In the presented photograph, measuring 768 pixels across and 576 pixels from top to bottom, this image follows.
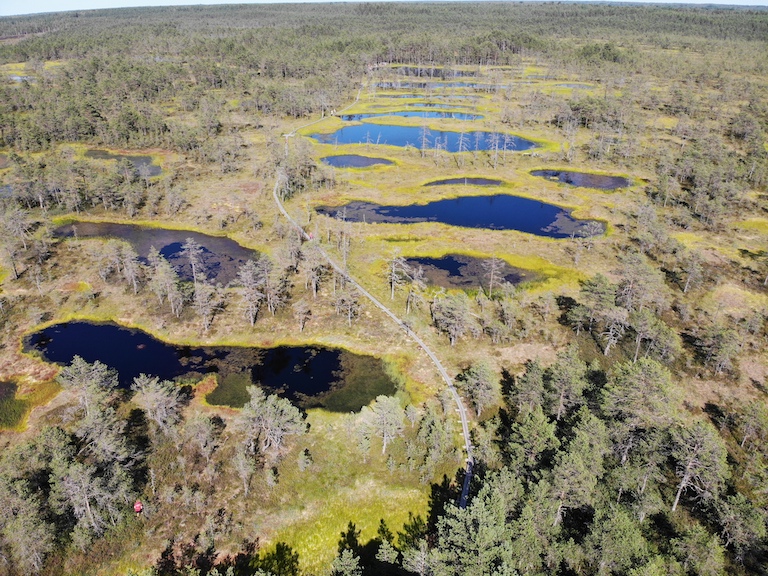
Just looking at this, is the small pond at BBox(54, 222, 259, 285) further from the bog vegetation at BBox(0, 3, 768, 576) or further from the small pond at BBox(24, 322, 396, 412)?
the small pond at BBox(24, 322, 396, 412)

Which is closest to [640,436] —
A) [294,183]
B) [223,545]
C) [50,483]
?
[223,545]

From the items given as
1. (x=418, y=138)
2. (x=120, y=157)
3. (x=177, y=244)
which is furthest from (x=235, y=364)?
(x=418, y=138)

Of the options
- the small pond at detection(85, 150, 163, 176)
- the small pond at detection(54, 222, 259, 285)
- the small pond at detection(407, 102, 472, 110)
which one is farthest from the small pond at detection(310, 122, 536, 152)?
the small pond at detection(54, 222, 259, 285)

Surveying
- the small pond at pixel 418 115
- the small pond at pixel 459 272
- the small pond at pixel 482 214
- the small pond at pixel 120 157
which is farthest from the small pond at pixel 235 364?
the small pond at pixel 418 115

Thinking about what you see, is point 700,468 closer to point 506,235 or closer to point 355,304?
point 355,304

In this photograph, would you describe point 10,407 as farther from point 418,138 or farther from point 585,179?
point 418,138

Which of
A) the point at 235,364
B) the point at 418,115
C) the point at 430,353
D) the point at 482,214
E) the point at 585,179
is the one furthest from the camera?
the point at 418,115
